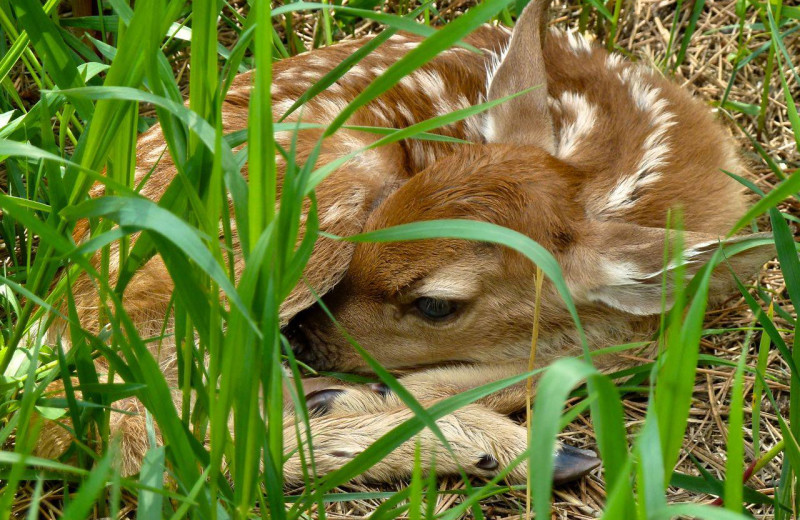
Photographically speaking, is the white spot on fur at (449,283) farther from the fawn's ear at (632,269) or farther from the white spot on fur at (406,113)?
the white spot on fur at (406,113)

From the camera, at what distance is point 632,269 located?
279cm

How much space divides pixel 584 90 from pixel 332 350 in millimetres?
1371

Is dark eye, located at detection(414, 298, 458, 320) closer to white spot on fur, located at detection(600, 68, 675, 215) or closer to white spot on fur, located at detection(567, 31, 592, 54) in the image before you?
white spot on fur, located at detection(600, 68, 675, 215)

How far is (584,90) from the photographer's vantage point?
11.3 feet

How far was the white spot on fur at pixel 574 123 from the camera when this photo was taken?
3236mm

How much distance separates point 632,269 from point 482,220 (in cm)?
48

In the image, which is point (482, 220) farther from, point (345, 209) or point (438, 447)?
point (438, 447)

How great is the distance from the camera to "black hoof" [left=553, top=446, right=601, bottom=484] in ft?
8.13

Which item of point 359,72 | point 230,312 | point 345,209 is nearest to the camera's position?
point 230,312

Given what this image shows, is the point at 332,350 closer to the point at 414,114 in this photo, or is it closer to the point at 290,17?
the point at 414,114

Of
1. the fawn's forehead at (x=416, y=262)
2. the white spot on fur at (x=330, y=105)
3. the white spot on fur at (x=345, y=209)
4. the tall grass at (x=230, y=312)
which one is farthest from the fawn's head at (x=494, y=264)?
the tall grass at (x=230, y=312)

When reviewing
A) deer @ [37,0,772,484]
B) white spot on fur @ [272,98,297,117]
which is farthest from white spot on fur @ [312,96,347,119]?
white spot on fur @ [272,98,297,117]

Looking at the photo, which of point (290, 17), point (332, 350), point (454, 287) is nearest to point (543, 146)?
point (454, 287)

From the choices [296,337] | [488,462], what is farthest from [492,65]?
[488,462]
